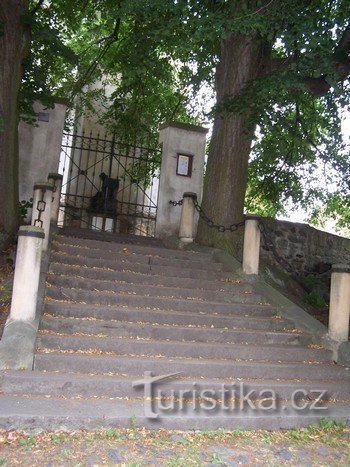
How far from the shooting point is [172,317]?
6.73 metres

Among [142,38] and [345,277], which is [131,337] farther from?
[142,38]

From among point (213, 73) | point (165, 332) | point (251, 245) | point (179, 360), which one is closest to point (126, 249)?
point (251, 245)

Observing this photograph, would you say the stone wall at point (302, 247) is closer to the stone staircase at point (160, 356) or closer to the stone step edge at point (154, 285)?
the stone step edge at point (154, 285)

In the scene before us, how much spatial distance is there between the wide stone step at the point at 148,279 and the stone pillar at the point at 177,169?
298 centimetres

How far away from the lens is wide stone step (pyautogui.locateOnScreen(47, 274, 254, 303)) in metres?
6.93

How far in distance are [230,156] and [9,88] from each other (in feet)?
14.4

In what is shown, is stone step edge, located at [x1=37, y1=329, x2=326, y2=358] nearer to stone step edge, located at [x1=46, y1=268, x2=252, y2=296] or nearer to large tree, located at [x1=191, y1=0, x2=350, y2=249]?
stone step edge, located at [x1=46, y1=268, x2=252, y2=296]

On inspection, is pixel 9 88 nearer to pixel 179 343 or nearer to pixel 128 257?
pixel 128 257

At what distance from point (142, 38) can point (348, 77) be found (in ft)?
13.2

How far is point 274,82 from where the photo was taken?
7449 mm

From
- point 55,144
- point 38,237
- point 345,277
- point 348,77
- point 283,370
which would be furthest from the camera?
point 55,144

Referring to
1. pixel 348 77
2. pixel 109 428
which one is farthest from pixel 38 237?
pixel 348 77

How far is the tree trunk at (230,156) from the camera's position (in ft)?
31.9

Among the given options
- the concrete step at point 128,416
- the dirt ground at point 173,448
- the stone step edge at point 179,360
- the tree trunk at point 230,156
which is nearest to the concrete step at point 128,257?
the tree trunk at point 230,156
